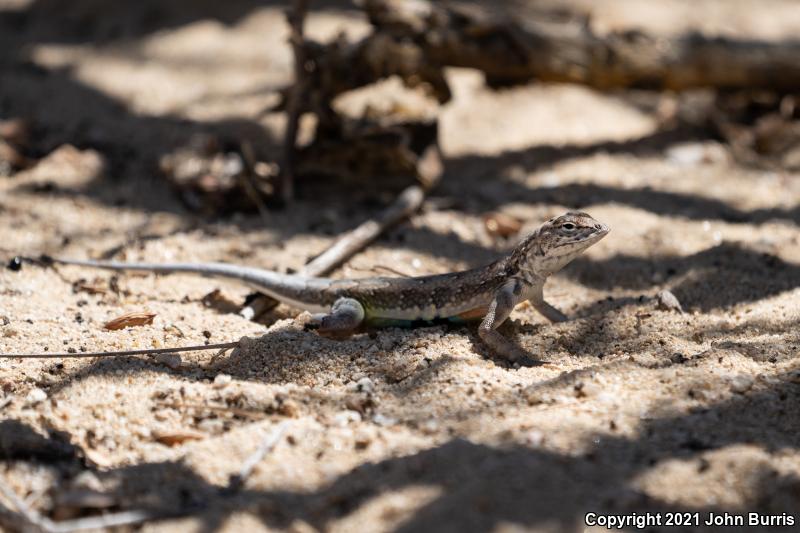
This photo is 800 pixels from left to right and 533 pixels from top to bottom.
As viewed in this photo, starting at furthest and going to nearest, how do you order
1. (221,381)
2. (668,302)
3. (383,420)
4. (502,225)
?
(502,225) → (668,302) → (221,381) → (383,420)

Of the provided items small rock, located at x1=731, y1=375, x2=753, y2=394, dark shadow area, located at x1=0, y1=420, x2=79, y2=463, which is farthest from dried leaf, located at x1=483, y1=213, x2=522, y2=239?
dark shadow area, located at x1=0, y1=420, x2=79, y2=463

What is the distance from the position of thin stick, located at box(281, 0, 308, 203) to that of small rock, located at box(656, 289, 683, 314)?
2836 mm

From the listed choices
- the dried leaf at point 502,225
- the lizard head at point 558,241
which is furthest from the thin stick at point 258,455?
the dried leaf at point 502,225

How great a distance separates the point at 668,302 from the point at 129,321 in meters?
2.85

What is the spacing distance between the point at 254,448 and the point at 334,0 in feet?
20.6

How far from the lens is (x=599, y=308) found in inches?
193

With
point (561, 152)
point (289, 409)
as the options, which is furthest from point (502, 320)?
point (561, 152)

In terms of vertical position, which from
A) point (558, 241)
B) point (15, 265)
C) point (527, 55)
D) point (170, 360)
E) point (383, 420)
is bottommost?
point (15, 265)

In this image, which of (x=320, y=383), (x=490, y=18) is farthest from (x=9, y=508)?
(x=490, y=18)

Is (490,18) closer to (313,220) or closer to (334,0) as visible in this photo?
(313,220)

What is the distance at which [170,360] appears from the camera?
420 cm

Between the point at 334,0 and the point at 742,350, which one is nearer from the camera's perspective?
the point at 742,350

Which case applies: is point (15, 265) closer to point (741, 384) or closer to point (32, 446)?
point (32, 446)

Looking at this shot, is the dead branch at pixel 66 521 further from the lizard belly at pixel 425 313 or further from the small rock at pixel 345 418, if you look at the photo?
the lizard belly at pixel 425 313
